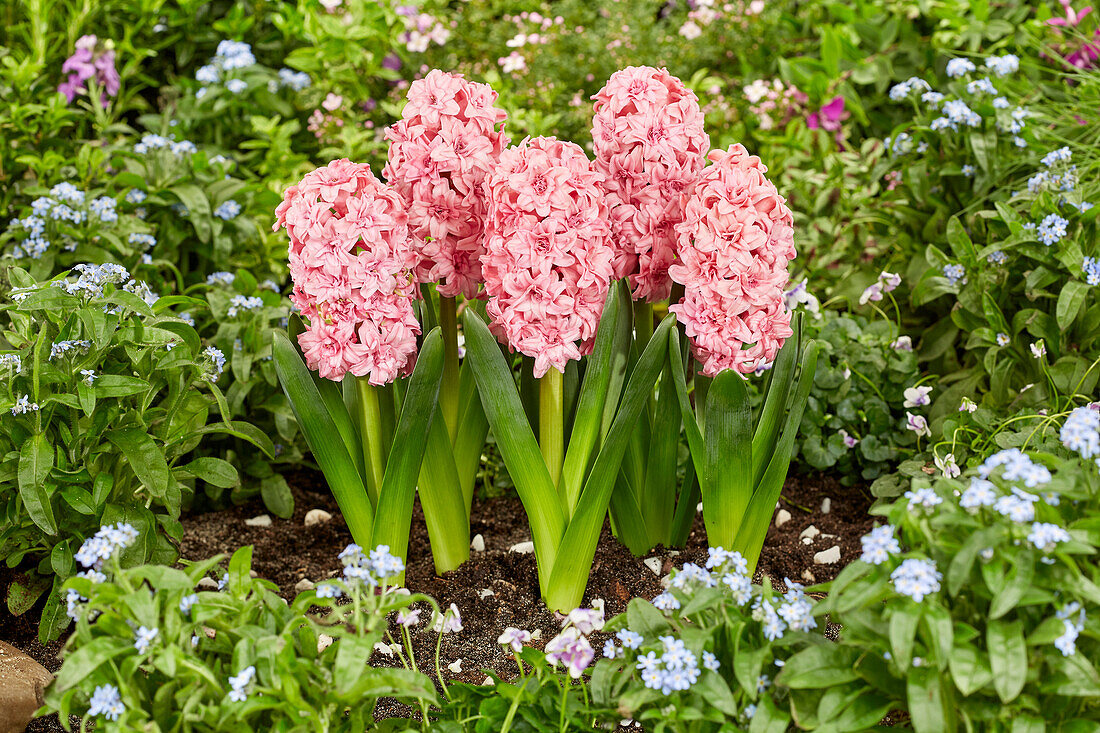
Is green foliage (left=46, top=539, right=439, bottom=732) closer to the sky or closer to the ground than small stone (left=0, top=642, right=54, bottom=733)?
closer to the sky

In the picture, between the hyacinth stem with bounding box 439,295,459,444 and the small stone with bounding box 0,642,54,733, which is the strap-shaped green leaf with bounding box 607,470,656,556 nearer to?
the hyacinth stem with bounding box 439,295,459,444

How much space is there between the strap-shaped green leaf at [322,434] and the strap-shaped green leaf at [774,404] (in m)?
0.76

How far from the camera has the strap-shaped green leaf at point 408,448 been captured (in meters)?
1.74

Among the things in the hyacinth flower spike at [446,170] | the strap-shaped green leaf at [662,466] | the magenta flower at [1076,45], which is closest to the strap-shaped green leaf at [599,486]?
the strap-shaped green leaf at [662,466]

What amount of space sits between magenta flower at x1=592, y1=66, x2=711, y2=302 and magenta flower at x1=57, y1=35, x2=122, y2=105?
2.56 m

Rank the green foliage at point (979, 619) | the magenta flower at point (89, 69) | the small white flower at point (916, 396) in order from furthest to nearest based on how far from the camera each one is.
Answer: the magenta flower at point (89, 69) → the small white flower at point (916, 396) → the green foliage at point (979, 619)

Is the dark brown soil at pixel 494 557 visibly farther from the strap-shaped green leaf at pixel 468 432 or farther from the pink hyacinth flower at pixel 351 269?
the pink hyacinth flower at pixel 351 269

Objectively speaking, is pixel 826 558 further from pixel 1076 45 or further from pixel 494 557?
pixel 1076 45

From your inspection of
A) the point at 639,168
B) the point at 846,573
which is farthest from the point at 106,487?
the point at 846,573

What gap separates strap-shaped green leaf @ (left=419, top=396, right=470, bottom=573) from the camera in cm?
196

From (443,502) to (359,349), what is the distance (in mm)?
428

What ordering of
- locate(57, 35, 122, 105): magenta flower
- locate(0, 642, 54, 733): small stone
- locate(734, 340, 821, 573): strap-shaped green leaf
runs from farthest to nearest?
locate(57, 35, 122, 105): magenta flower, locate(734, 340, 821, 573): strap-shaped green leaf, locate(0, 642, 54, 733): small stone

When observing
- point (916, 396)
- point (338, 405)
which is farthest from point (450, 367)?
point (916, 396)

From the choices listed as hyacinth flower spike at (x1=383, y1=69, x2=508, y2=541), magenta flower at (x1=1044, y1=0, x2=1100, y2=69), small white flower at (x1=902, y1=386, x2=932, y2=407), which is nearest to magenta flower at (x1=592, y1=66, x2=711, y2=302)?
hyacinth flower spike at (x1=383, y1=69, x2=508, y2=541)
